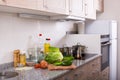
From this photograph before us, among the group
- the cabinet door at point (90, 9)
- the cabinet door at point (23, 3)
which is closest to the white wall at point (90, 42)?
the cabinet door at point (90, 9)

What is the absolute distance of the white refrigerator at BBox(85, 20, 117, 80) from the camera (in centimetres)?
356

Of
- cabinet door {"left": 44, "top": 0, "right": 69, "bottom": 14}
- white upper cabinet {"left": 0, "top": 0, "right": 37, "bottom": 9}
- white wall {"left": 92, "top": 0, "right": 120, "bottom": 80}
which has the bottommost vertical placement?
white upper cabinet {"left": 0, "top": 0, "right": 37, "bottom": 9}

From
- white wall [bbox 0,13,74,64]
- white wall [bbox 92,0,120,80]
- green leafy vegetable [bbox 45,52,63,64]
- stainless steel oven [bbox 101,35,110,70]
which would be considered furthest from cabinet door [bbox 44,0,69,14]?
white wall [bbox 92,0,120,80]

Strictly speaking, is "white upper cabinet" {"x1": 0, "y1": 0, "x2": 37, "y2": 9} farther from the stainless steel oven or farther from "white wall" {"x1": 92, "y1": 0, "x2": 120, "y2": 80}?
"white wall" {"x1": 92, "y1": 0, "x2": 120, "y2": 80}

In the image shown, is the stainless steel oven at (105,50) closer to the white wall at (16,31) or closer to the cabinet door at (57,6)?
the white wall at (16,31)

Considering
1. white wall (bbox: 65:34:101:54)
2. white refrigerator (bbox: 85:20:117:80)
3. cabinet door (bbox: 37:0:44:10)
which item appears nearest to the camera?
cabinet door (bbox: 37:0:44:10)

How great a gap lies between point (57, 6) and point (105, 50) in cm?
150

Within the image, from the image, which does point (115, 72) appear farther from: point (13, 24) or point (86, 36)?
point (13, 24)

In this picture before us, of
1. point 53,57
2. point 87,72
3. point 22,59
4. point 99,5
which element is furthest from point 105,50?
point 22,59

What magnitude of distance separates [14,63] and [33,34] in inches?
20.2

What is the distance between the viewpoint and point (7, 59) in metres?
2.05

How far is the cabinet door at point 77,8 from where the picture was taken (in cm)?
261

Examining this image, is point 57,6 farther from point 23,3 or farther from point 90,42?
point 90,42

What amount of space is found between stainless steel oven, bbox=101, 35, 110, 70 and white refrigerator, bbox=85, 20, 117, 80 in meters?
0.12
